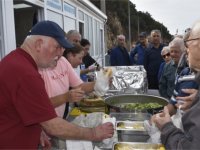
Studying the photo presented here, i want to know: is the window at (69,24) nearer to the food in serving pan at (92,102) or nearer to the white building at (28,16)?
the white building at (28,16)

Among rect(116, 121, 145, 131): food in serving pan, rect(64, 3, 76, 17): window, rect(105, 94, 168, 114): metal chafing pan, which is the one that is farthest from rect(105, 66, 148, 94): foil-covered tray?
rect(64, 3, 76, 17): window

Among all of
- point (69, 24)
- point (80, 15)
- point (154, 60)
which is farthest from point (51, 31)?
point (80, 15)

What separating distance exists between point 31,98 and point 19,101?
0.07 metres

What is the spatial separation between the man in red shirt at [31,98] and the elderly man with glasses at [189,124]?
423 millimetres

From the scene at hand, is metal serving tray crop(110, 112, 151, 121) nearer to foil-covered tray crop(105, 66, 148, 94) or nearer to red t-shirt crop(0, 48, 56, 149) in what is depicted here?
red t-shirt crop(0, 48, 56, 149)

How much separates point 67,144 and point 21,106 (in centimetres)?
53

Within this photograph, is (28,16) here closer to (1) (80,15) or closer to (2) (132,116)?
(1) (80,15)

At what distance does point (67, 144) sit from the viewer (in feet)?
6.39

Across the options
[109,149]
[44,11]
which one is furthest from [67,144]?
[44,11]

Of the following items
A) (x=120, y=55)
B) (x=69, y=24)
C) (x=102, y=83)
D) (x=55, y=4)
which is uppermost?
(x=55, y=4)

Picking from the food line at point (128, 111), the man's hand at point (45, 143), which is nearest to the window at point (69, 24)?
the food line at point (128, 111)

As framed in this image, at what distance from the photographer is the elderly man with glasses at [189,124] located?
138 centimetres

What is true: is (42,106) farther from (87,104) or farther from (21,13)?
(21,13)

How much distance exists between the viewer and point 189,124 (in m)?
1.44
